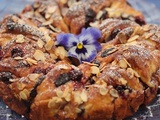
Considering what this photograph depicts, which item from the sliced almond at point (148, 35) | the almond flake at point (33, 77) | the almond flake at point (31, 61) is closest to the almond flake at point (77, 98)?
the almond flake at point (33, 77)

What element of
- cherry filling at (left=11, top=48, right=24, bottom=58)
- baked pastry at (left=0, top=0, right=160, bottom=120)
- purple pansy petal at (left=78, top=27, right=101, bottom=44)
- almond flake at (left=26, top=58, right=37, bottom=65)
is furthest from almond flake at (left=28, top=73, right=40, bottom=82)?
purple pansy petal at (left=78, top=27, right=101, bottom=44)

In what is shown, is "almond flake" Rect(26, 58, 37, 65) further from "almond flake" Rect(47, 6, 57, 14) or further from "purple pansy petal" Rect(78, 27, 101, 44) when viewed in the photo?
"almond flake" Rect(47, 6, 57, 14)

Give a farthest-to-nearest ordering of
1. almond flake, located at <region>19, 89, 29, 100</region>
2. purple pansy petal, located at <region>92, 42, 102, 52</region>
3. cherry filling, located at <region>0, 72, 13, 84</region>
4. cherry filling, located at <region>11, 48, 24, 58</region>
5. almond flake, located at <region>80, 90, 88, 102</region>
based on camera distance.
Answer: purple pansy petal, located at <region>92, 42, 102, 52</region>
cherry filling, located at <region>11, 48, 24, 58</region>
cherry filling, located at <region>0, 72, 13, 84</region>
almond flake, located at <region>19, 89, 29, 100</region>
almond flake, located at <region>80, 90, 88, 102</region>

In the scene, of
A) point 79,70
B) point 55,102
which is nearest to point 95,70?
point 79,70

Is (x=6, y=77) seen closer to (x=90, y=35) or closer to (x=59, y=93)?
(x=59, y=93)

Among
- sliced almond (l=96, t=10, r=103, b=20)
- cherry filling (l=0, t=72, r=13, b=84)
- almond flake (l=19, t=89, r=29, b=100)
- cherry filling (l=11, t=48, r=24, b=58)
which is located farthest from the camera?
sliced almond (l=96, t=10, r=103, b=20)

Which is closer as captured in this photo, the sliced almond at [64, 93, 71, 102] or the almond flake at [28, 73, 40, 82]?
the sliced almond at [64, 93, 71, 102]

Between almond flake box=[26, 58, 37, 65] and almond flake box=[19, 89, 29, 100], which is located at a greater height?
almond flake box=[26, 58, 37, 65]
